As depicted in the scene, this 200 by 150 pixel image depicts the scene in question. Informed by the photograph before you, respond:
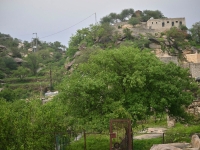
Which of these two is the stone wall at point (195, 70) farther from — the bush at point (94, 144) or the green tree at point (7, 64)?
the green tree at point (7, 64)

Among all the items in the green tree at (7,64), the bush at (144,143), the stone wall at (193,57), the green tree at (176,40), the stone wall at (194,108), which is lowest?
the bush at (144,143)

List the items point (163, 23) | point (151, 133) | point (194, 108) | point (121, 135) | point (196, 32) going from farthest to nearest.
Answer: point (163, 23)
point (196, 32)
point (194, 108)
point (151, 133)
point (121, 135)

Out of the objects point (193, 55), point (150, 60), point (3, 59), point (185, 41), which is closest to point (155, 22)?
point (185, 41)

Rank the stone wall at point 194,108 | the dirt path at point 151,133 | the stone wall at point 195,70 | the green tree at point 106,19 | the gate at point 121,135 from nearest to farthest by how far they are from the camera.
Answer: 1. the gate at point 121,135
2. the dirt path at point 151,133
3. the stone wall at point 194,108
4. the stone wall at point 195,70
5. the green tree at point 106,19

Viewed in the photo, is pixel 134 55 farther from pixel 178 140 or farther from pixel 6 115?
pixel 6 115

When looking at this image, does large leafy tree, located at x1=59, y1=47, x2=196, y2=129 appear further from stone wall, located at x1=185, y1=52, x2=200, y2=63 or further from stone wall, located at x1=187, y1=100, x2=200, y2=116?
stone wall, located at x1=185, y1=52, x2=200, y2=63

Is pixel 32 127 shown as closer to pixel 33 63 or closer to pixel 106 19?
pixel 33 63

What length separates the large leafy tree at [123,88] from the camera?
1597 cm

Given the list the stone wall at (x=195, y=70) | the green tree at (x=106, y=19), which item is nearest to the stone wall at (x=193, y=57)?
the stone wall at (x=195, y=70)

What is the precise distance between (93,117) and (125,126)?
6.77ft

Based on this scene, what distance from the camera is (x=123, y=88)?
17422 mm

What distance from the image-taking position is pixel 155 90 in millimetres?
17219

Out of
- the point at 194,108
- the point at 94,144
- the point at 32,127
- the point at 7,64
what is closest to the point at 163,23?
the point at 7,64

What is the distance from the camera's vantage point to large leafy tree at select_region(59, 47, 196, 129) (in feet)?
52.4
